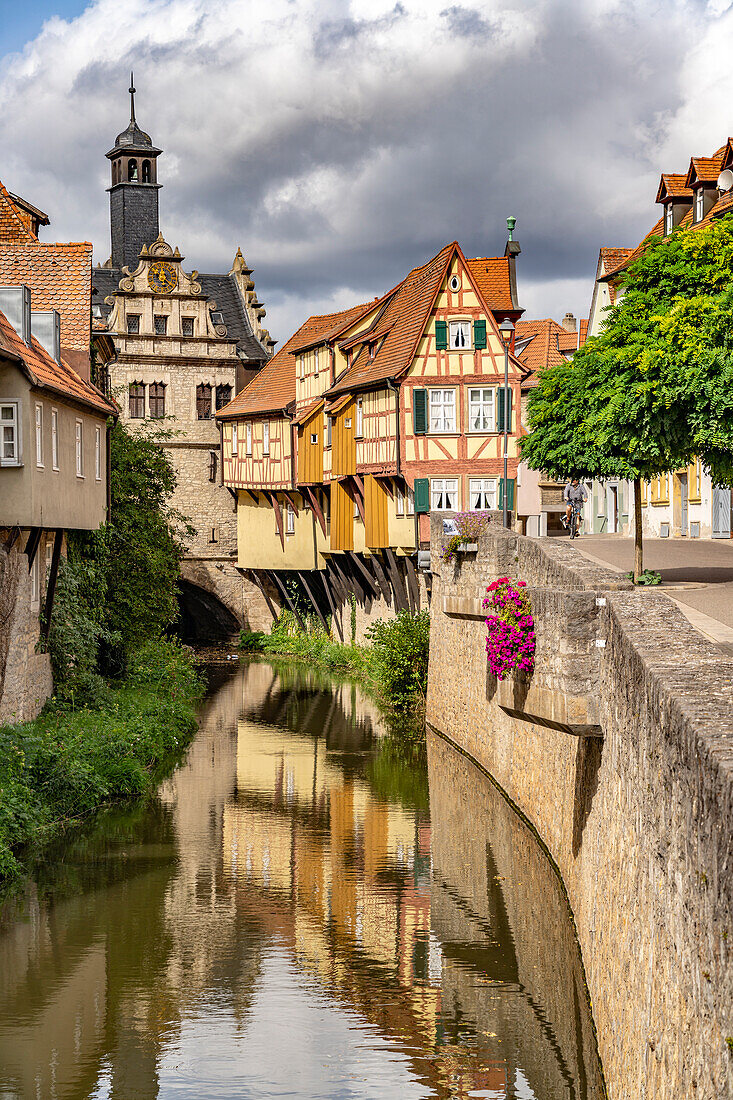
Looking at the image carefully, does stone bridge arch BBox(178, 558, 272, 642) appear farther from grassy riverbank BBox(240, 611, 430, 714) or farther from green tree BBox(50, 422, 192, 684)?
green tree BBox(50, 422, 192, 684)

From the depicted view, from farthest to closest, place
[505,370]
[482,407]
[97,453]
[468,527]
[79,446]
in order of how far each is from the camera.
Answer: [482,407] < [505,370] < [97,453] < [79,446] < [468,527]

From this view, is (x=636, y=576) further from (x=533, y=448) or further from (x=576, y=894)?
(x=576, y=894)

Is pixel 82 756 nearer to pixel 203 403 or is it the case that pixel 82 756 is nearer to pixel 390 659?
pixel 390 659

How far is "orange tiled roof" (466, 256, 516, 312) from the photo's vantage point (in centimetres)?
3766

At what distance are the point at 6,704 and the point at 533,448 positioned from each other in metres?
11.0

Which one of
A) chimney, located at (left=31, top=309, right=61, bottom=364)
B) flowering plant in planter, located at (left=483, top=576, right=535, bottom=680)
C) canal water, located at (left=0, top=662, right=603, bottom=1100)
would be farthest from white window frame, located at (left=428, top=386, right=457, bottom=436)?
flowering plant in planter, located at (left=483, top=576, right=535, bottom=680)

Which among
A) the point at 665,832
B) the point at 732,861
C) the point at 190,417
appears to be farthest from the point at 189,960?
the point at 190,417

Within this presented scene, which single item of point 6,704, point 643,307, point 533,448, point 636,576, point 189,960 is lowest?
point 189,960

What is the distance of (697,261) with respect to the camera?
21.3m

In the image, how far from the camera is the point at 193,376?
163 ft

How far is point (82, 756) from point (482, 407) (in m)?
16.8

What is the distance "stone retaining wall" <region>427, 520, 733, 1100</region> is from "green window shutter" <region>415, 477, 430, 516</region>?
1584 cm

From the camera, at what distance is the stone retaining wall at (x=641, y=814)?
4941 millimetres

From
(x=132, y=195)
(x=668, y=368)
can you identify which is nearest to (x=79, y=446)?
(x=668, y=368)
